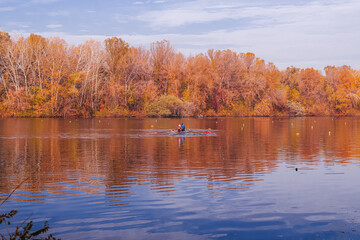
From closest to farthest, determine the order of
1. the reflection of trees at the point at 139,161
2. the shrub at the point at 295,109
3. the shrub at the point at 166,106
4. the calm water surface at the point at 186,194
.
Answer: the calm water surface at the point at 186,194 < the reflection of trees at the point at 139,161 < the shrub at the point at 166,106 < the shrub at the point at 295,109

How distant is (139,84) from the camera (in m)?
115

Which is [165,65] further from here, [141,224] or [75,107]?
[141,224]

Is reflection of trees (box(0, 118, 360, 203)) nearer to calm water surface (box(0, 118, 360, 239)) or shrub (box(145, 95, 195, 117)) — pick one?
calm water surface (box(0, 118, 360, 239))

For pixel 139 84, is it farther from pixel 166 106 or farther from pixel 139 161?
pixel 139 161

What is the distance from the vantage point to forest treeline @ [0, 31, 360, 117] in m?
104

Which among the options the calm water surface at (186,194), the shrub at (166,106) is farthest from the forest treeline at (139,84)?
the calm water surface at (186,194)

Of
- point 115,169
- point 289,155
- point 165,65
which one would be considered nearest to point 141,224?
point 115,169

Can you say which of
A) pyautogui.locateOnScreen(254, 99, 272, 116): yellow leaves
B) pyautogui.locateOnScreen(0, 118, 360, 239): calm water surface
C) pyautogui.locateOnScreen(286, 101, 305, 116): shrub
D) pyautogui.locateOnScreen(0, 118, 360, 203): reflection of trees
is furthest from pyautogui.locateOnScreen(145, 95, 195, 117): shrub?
pyautogui.locateOnScreen(0, 118, 360, 239): calm water surface

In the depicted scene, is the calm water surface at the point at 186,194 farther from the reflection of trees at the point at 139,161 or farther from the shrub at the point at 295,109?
the shrub at the point at 295,109

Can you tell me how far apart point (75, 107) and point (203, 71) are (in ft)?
132

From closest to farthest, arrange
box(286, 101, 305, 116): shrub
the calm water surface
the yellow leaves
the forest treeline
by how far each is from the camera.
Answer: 1. the calm water surface
2. the forest treeline
3. the yellow leaves
4. box(286, 101, 305, 116): shrub

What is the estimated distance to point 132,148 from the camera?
3769 centimetres

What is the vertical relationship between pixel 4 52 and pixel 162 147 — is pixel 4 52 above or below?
above

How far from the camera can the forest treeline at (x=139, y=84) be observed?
103500 millimetres
